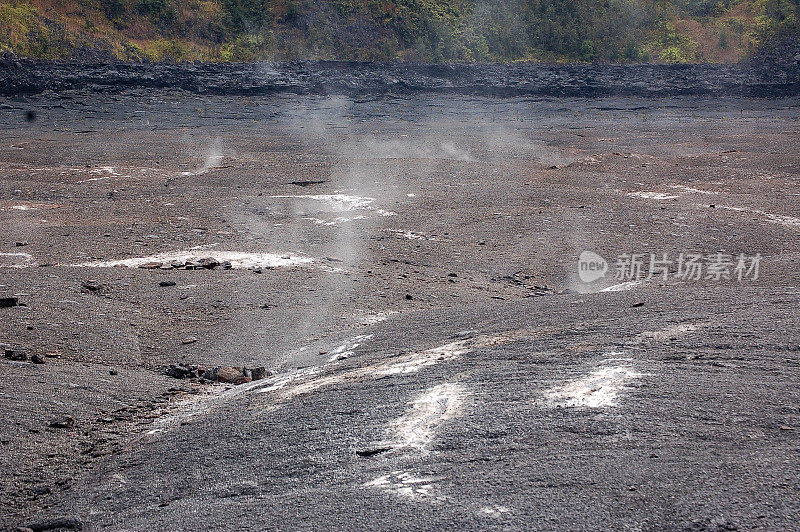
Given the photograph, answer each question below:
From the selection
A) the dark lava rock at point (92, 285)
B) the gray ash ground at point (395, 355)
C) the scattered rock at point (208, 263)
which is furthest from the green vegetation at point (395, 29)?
the dark lava rock at point (92, 285)

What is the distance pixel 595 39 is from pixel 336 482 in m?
44.0

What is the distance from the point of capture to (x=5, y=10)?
36125 mm

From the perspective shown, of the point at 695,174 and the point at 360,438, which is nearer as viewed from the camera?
the point at 360,438

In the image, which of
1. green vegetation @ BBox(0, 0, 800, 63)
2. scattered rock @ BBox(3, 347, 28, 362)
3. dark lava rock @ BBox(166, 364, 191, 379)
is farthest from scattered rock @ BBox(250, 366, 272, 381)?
green vegetation @ BBox(0, 0, 800, 63)

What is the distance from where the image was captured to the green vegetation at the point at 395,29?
37625 millimetres

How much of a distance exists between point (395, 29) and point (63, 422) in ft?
132

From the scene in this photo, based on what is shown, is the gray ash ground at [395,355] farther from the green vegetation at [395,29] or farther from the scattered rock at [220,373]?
the green vegetation at [395,29]

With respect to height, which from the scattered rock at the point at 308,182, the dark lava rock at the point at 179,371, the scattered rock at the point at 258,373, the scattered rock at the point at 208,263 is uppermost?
the scattered rock at the point at 308,182

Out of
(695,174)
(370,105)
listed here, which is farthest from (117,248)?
(370,105)

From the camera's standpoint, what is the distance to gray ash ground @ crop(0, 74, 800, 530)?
4.33 metres

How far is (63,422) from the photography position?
6.12 meters

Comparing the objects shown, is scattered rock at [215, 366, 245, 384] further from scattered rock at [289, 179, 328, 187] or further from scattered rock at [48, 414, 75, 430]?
scattered rock at [289, 179, 328, 187]

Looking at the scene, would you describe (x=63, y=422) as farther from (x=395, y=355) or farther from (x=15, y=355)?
(x=395, y=355)

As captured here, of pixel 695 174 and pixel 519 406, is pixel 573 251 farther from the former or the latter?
pixel 695 174
